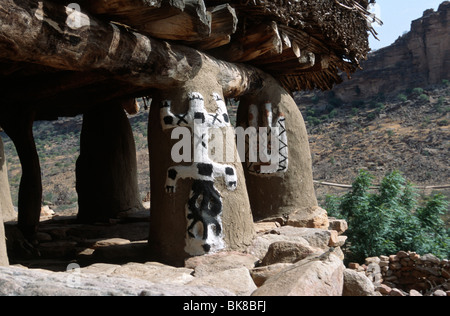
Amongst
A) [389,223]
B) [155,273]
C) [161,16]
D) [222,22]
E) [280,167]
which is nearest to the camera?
[155,273]

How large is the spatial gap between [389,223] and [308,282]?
621cm

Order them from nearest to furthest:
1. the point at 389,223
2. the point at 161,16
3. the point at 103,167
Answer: the point at 161,16 < the point at 103,167 < the point at 389,223

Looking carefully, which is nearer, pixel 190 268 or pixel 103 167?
pixel 190 268

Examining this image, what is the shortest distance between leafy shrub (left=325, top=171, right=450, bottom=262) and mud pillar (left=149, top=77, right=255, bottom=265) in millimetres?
4423

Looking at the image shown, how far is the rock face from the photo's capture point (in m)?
36.2

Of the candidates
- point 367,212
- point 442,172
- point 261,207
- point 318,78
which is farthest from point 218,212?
point 442,172

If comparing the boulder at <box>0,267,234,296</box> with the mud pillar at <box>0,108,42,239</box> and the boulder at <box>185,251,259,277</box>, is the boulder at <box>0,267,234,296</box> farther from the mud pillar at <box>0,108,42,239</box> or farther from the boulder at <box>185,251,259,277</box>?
the mud pillar at <box>0,108,42,239</box>

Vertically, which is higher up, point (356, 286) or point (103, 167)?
point (103, 167)

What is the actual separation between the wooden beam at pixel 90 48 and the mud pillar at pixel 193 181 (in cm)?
22

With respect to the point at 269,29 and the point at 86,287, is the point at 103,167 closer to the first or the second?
the point at 269,29

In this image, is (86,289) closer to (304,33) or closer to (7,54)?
(7,54)

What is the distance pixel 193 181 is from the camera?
365 centimetres

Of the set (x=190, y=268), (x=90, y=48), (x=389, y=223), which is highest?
(x=90, y=48)

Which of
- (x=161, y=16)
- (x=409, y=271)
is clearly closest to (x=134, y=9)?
(x=161, y=16)
